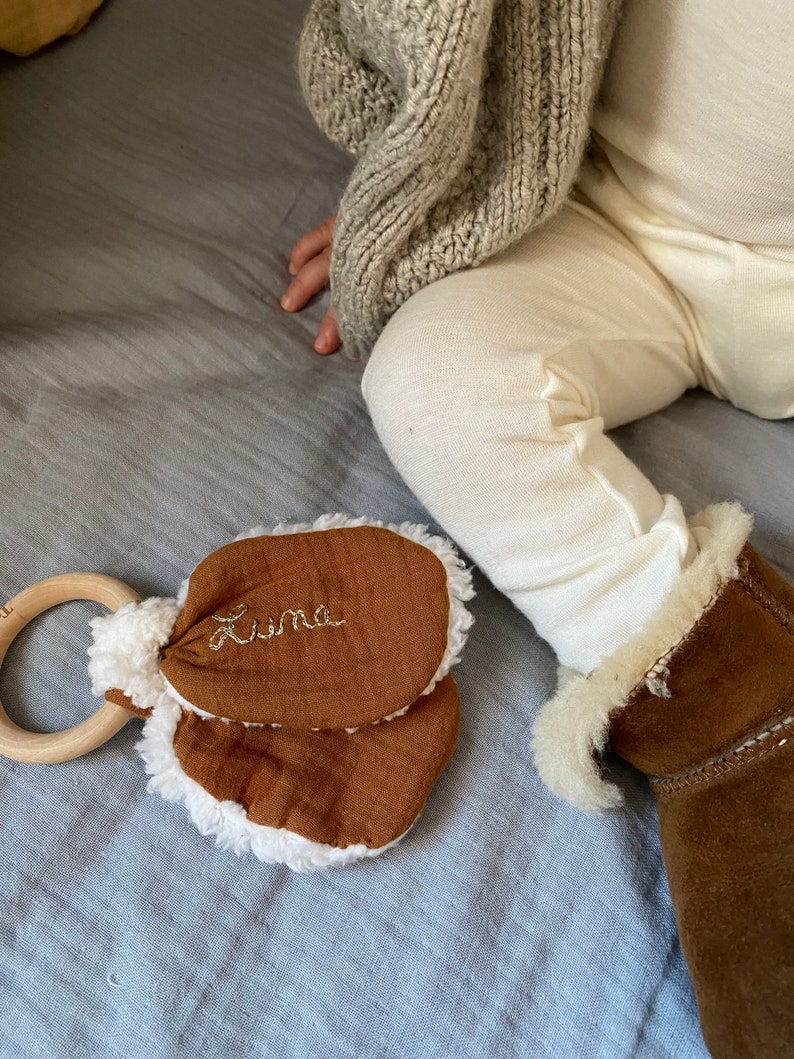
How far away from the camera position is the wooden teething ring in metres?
0.46

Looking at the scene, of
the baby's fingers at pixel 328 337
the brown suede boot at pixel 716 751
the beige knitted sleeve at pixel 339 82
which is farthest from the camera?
the baby's fingers at pixel 328 337

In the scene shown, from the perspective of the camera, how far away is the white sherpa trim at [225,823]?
444mm

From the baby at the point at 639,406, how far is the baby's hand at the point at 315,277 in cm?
Answer: 6

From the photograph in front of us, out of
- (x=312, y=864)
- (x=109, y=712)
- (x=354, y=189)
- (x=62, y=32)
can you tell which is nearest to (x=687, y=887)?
(x=312, y=864)

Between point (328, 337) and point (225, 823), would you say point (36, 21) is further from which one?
point (225, 823)

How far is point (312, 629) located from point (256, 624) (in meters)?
0.03

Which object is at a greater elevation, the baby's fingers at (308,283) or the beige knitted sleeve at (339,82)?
the beige knitted sleeve at (339,82)

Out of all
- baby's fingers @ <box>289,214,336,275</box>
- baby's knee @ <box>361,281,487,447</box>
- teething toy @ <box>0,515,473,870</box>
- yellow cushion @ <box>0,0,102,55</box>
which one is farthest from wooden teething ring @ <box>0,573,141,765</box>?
Answer: yellow cushion @ <box>0,0,102,55</box>

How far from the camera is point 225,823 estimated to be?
449 mm

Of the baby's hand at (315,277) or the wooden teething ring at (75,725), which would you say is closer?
the wooden teething ring at (75,725)

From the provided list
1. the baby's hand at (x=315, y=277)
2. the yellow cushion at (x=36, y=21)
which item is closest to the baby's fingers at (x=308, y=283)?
the baby's hand at (x=315, y=277)

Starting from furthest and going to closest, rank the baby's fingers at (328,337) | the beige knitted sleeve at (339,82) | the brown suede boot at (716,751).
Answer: the baby's fingers at (328,337), the beige knitted sleeve at (339,82), the brown suede boot at (716,751)

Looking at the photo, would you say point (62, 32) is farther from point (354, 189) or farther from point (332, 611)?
point (332, 611)

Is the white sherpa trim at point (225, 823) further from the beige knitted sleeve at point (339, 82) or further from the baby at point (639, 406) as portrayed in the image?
the beige knitted sleeve at point (339, 82)
